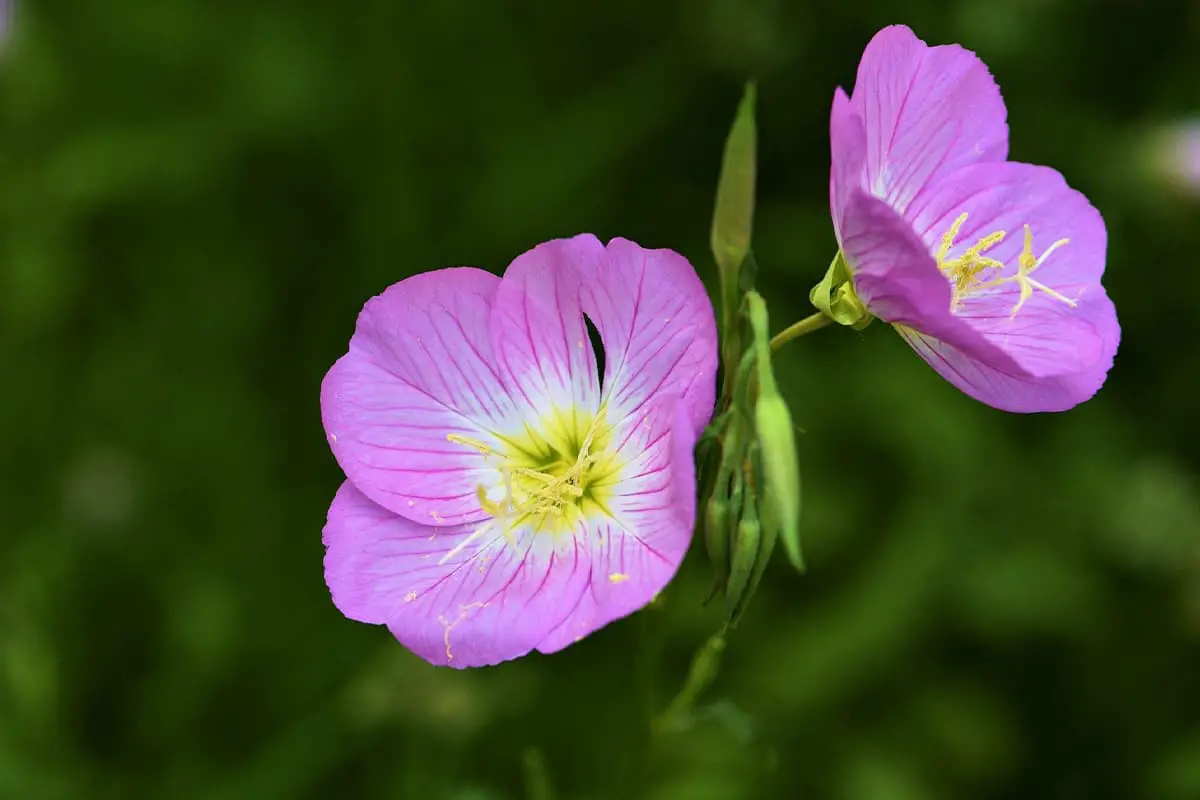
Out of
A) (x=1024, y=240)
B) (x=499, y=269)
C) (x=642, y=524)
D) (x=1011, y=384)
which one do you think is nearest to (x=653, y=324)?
(x=642, y=524)

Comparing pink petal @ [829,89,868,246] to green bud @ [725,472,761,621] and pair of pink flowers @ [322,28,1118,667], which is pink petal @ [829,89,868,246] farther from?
green bud @ [725,472,761,621]

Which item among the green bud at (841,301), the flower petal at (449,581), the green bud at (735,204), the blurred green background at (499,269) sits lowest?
the blurred green background at (499,269)

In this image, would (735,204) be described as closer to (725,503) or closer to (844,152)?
(844,152)

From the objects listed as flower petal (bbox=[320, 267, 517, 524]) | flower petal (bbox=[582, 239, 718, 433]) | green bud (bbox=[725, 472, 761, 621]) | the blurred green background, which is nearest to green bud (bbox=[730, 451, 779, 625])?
green bud (bbox=[725, 472, 761, 621])

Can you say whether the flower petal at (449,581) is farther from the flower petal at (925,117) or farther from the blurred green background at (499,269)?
the blurred green background at (499,269)

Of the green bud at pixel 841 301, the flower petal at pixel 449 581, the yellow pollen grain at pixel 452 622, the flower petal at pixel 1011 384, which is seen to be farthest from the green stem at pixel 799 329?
the yellow pollen grain at pixel 452 622

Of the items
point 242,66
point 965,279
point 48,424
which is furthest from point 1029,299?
point 48,424

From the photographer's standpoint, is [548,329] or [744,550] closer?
[744,550]
